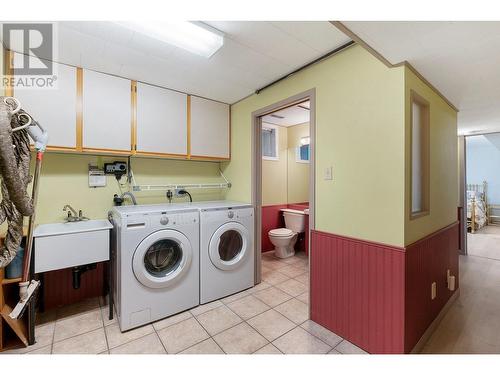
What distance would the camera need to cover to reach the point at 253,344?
1682mm

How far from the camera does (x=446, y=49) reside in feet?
4.30

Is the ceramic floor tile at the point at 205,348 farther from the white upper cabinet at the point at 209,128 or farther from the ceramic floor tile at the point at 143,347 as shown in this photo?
the white upper cabinet at the point at 209,128

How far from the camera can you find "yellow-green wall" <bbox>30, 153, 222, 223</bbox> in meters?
2.11

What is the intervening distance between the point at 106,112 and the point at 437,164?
10.1ft

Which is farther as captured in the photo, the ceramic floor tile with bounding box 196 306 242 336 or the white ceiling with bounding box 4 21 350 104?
the ceramic floor tile with bounding box 196 306 242 336

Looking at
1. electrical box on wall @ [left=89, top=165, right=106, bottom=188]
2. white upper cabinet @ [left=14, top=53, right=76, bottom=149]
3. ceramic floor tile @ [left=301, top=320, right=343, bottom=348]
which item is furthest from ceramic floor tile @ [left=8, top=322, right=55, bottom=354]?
ceramic floor tile @ [left=301, top=320, right=343, bottom=348]

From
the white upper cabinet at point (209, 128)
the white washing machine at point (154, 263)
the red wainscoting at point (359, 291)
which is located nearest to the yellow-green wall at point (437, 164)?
the red wainscoting at point (359, 291)

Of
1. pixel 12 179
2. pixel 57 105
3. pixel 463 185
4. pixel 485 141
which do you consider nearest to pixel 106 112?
pixel 57 105

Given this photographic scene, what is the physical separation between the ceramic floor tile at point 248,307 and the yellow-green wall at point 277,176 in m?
1.75

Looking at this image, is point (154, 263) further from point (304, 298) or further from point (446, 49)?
point (446, 49)

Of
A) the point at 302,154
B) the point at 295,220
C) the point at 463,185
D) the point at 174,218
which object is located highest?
the point at 302,154

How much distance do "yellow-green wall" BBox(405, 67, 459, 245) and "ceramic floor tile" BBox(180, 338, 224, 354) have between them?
1.51 metres

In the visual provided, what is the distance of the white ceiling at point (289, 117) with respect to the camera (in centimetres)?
328

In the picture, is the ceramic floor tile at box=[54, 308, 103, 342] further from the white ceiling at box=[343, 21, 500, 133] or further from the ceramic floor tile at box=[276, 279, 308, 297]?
the white ceiling at box=[343, 21, 500, 133]
